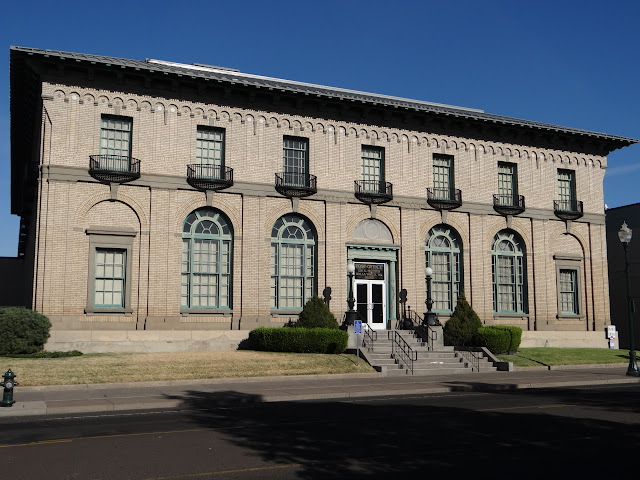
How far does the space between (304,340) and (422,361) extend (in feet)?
17.4

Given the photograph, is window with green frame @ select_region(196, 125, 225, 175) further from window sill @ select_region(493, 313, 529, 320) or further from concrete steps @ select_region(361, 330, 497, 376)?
window sill @ select_region(493, 313, 529, 320)

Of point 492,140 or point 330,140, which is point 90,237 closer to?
point 330,140

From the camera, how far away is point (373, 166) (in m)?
33.6

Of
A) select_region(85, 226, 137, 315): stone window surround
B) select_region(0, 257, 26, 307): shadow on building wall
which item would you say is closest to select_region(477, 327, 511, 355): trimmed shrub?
select_region(85, 226, 137, 315): stone window surround

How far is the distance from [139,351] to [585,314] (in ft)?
82.3

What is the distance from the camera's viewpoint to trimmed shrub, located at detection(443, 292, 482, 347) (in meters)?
31.1

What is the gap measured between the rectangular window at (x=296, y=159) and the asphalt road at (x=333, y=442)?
16362 millimetres

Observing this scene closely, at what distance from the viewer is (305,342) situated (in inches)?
1073

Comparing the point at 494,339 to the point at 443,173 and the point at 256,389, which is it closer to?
the point at 443,173

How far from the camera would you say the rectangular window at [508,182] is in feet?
119

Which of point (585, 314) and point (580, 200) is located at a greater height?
point (580, 200)

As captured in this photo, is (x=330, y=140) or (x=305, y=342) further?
(x=330, y=140)

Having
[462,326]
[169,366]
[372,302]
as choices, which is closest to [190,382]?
[169,366]

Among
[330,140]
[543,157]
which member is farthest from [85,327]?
[543,157]
